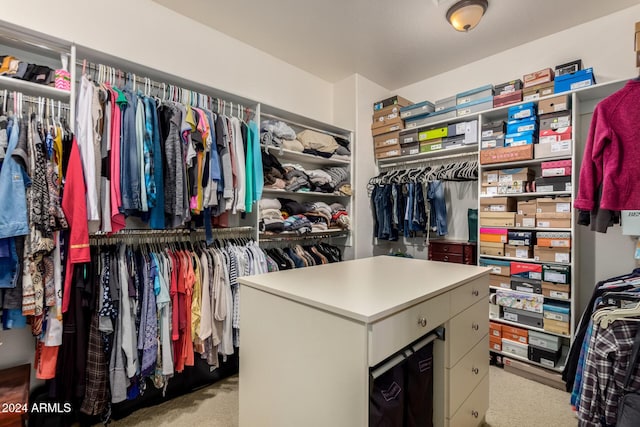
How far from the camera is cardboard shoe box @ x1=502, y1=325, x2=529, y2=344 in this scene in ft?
7.89

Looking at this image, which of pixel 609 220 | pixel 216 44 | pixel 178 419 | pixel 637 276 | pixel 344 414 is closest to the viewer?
pixel 344 414

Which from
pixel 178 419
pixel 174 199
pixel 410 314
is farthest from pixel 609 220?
pixel 178 419

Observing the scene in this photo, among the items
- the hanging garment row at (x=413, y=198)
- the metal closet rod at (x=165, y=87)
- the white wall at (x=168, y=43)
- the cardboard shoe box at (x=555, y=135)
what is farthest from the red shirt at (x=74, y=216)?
the cardboard shoe box at (x=555, y=135)

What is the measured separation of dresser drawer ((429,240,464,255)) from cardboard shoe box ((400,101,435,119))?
137 cm

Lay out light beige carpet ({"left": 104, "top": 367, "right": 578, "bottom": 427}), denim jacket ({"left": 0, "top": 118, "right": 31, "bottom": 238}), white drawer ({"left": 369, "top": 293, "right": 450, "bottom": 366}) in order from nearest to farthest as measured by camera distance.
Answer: white drawer ({"left": 369, "top": 293, "right": 450, "bottom": 366}) < denim jacket ({"left": 0, "top": 118, "right": 31, "bottom": 238}) < light beige carpet ({"left": 104, "top": 367, "right": 578, "bottom": 427})

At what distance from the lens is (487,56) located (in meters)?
3.02

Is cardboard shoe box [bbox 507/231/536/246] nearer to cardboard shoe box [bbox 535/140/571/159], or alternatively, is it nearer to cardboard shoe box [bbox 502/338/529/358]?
cardboard shoe box [bbox 535/140/571/159]

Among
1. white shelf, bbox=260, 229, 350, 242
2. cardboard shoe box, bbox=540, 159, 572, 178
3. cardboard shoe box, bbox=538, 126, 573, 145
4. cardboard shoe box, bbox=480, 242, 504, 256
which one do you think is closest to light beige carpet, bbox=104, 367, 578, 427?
cardboard shoe box, bbox=480, 242, 504, 256

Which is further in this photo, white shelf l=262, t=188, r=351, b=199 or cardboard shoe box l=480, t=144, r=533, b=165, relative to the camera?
white shelf l=262, t=188, r=351, b=199

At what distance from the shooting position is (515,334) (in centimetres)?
246

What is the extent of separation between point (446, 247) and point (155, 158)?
257 centimetres

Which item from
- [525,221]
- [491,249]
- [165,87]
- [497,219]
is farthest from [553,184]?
[165,87]

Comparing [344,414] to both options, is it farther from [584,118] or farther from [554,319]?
[584,118]

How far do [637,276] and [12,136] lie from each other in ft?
12.3
